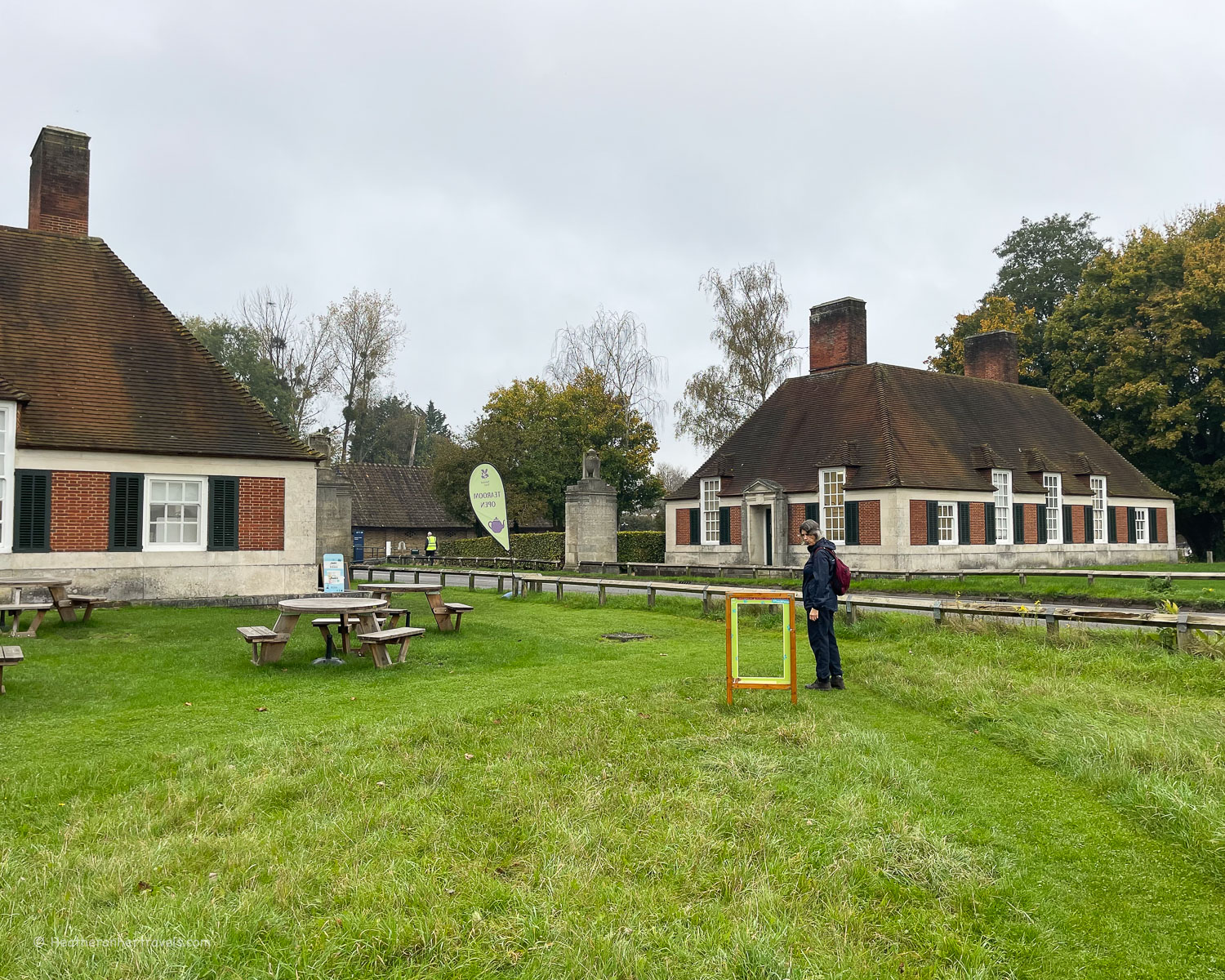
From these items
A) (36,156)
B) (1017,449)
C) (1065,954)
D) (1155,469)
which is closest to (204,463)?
(36,156)

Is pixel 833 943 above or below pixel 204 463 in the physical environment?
below

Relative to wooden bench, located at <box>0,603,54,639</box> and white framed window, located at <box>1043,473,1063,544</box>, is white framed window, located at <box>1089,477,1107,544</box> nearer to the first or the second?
white framed window, located at <box>1043,473,1063,544</box>

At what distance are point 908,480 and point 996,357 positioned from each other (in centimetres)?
1415

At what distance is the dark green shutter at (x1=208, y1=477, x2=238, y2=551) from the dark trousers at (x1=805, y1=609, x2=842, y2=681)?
1306 centimetres

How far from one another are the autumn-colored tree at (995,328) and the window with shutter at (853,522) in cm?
1772

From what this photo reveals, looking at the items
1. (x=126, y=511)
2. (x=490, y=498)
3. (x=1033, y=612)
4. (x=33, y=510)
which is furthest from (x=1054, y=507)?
(x=33, y=510)

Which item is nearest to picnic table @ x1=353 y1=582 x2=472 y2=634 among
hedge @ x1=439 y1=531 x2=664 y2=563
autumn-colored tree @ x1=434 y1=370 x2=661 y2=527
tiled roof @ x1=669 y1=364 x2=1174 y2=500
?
tiled roof @ x1=669 y1=364 x2=1174 y2=500

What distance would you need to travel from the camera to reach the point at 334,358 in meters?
46.4

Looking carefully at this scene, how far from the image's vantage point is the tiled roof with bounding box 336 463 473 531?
156 ft

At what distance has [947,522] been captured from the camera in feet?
92.8

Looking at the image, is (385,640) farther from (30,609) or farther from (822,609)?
(30,609)

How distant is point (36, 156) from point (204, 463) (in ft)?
28.2

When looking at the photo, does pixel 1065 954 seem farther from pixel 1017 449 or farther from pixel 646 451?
pixel 646 451

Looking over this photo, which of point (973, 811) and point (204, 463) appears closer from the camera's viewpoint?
point (973, 811)
